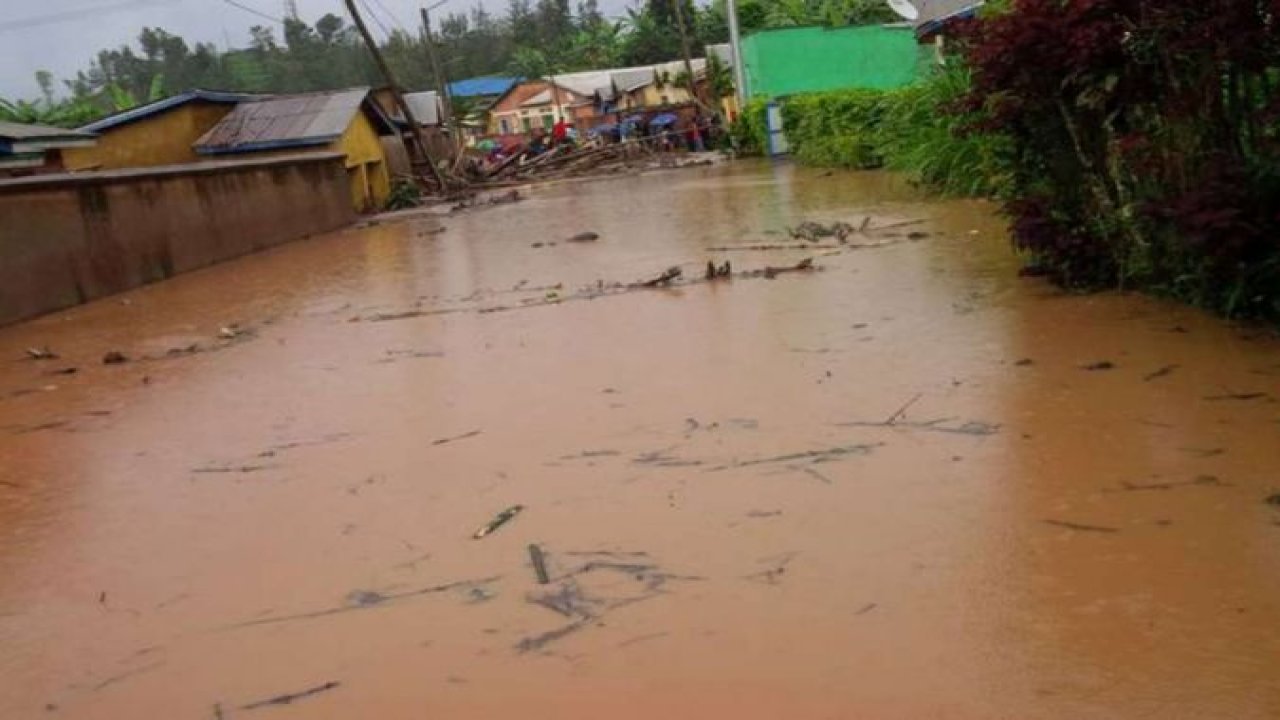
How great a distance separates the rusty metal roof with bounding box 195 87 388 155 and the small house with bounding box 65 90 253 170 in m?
0.36

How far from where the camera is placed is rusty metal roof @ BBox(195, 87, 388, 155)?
25172mm

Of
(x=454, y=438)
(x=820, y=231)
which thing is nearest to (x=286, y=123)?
(x=820, y=231)

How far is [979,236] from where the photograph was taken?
33.0ft

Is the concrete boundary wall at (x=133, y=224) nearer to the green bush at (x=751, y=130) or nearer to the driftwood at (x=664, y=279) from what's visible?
the driftwood at (x=664, y=279)

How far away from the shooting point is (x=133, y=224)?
14.9m

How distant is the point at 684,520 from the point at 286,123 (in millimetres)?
24570

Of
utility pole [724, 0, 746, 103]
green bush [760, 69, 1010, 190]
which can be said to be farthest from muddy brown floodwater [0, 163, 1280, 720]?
utility pole [724, 0, 746, 103]

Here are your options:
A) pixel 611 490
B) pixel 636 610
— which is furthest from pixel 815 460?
pixel 636 610

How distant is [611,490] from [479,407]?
1.74 m

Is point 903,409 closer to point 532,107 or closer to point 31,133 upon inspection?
point 31,133

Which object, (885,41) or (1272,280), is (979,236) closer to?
(1272,280)

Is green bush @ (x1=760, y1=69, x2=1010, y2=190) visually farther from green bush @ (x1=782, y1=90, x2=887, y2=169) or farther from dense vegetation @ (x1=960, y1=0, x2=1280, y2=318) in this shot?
dense vegetation @ (x1=960, y1=0, x2=1280, y2=318)

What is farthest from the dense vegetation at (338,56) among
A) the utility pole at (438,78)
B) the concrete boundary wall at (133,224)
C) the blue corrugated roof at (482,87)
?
the concrete boundary wall at (133,224)

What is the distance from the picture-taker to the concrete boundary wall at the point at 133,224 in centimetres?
1223
